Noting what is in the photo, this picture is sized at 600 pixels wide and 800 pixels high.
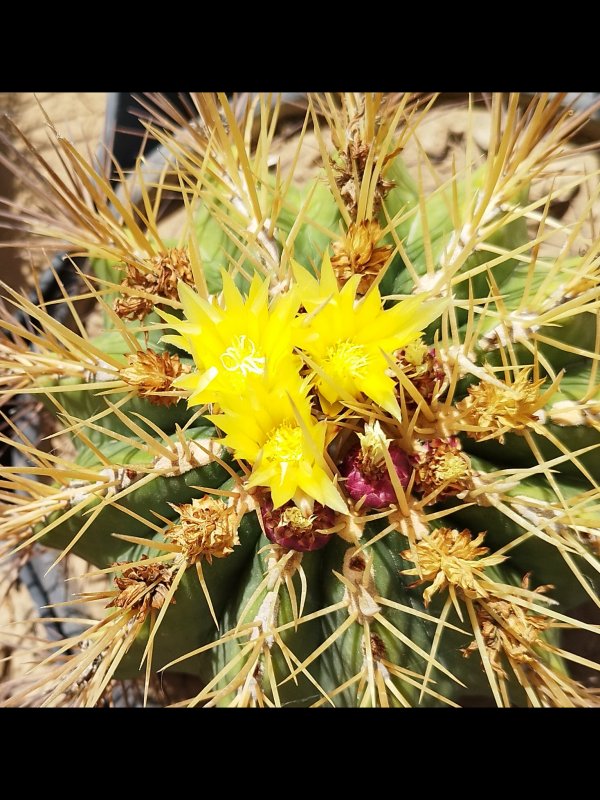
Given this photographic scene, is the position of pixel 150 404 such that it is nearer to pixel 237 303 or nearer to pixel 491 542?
pixel 237 303

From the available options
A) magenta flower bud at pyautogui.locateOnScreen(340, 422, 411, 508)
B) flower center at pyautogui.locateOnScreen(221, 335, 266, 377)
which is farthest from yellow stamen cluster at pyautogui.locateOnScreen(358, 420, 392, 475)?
flower center at pyautogui.locateOnScreen(221, 335, 266, 377)

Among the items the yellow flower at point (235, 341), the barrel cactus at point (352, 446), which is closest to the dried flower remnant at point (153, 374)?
the barrel cactus at point (352, 446)

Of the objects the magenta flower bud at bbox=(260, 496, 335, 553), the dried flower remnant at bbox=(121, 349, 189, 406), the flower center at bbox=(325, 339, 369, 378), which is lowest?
the magenta flower bud at bbox=(260, 496, 335, 553)

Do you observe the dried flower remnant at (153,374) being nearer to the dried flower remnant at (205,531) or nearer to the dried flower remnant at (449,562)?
the dried flower remnant at (205,531)

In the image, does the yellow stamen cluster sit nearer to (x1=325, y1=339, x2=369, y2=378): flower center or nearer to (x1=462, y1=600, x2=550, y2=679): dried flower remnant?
(x1=325, y1=339, x2=369, y2=378): flower center

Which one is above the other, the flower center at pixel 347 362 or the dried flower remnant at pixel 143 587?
the flower center at pixel 347 362

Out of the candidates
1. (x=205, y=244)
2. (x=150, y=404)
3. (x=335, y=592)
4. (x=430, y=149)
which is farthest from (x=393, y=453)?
(x=430, y=149)
